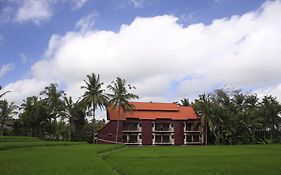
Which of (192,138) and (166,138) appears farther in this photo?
(192,138)

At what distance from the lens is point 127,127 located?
219 ft

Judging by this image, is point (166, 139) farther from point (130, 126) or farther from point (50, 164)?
point (50, 164)

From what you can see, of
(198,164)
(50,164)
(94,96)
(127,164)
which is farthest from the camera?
(94,96)

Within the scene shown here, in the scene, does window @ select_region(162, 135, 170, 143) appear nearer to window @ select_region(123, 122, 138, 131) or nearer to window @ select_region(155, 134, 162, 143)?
window @ select_region(155, 134, 162, 143)

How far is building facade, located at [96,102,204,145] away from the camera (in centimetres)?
6550

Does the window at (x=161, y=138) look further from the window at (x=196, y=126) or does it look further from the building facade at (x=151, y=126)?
the window at (x=196, y=126)

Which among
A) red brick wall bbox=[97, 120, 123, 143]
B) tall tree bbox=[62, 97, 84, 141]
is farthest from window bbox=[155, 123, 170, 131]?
tall tree bbox=[62, 97, 84, 141]

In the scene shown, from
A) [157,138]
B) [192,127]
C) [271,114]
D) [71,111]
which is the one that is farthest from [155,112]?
[271,114]

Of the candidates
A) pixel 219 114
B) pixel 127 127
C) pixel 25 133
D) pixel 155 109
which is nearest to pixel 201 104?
pixel 219 114

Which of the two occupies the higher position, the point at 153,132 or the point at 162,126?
the point at 162,126

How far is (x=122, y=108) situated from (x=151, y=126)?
695cm

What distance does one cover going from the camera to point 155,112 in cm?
6975

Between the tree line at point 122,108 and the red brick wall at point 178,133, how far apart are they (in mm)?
4352

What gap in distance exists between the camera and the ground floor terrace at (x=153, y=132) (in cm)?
6544
